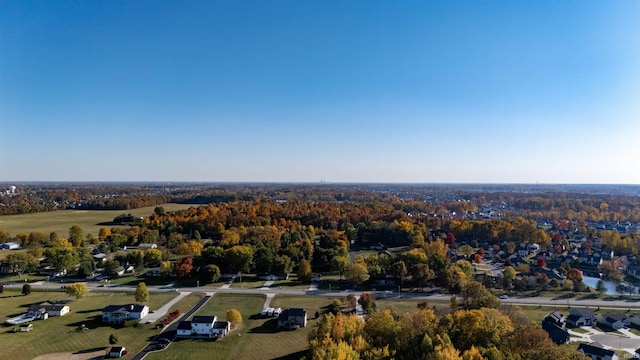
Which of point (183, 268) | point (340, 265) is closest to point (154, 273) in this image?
point (183, 268)

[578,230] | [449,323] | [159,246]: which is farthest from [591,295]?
[159,246]

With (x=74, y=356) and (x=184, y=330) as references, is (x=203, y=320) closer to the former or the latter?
(x=184, y=330)

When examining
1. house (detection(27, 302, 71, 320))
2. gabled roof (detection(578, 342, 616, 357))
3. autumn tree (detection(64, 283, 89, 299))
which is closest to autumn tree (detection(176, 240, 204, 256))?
autumn tree (detection(64, 283, 89, 299))

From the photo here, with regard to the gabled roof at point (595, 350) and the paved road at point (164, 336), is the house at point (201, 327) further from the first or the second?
the gabled roof at point (595, 350)

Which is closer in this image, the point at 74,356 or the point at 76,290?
the point at 74,356

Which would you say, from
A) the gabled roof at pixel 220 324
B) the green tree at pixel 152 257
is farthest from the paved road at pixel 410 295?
the gabled roof at pixel 220 324

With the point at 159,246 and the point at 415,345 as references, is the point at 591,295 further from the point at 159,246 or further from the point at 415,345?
the point at 159,246
